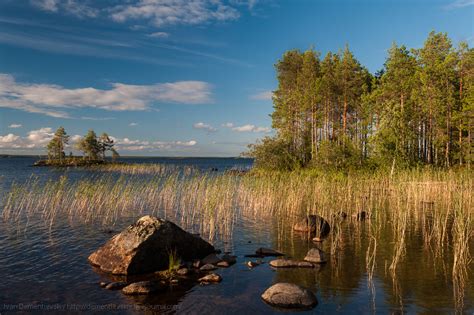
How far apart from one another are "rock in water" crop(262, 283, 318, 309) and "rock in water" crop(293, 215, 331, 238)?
7.49 metres

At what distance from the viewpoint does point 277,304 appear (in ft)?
28.9

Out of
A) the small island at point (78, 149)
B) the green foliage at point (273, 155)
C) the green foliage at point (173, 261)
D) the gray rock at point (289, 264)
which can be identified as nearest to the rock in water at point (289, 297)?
the gray rock at point (289, 264)

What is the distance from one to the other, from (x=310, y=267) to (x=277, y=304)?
3.34 m

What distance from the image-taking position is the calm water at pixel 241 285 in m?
8.75

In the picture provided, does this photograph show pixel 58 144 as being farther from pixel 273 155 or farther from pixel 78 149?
pixel 273 155

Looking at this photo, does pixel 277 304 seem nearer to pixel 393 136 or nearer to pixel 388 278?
pixel 388 278

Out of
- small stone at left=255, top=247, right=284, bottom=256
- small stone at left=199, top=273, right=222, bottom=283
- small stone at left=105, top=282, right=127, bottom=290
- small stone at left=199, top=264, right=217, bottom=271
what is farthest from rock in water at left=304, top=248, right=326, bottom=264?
small stone at left=105, top=282, right=127, bottom=290

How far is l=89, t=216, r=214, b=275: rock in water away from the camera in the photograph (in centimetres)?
1148

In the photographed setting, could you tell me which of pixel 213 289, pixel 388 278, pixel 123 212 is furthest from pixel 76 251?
pixel 388 278

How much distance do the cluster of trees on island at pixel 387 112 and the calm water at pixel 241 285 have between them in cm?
2956

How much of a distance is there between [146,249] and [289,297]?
17.7ft

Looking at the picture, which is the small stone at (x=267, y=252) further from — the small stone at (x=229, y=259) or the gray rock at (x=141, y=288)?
the gray rock at (x=141, y=288)

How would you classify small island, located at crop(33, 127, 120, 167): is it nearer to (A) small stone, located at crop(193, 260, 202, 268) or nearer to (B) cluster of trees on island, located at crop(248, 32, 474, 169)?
(B) cluster of trees on island, located at crop(248, 32, 474, 169)

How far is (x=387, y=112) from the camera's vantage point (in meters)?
43.1
